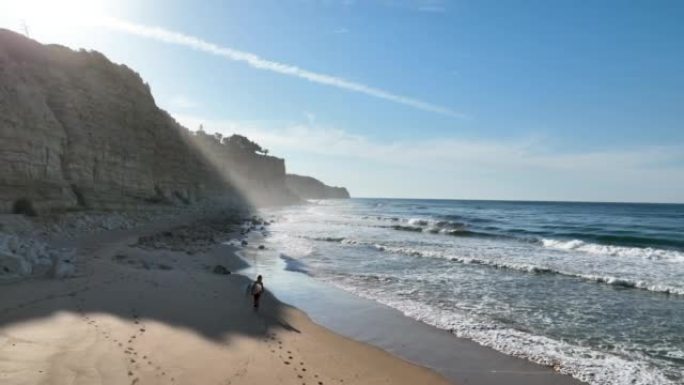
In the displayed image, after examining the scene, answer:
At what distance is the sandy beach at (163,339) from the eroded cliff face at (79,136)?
41.1 feet

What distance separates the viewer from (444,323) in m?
11.8

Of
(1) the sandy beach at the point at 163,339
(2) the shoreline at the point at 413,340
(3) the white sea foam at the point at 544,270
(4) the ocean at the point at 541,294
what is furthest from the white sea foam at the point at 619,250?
(1) the sandy beach at the point at 163,339

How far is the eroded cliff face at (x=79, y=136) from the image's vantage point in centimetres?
2302

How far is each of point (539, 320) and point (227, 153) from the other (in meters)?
90.3

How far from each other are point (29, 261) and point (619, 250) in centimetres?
3096

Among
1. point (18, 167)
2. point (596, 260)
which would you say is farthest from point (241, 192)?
point (596, 260)

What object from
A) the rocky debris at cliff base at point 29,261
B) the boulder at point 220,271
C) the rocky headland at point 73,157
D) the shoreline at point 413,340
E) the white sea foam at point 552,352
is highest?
the rocky headland at point 73,157

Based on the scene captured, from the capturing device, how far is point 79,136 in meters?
29.3

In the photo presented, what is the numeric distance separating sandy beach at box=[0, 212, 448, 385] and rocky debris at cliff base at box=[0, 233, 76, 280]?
0.42 metres

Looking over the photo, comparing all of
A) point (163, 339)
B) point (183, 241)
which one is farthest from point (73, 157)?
point (163, 339)

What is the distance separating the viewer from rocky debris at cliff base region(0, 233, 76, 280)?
40.2ft

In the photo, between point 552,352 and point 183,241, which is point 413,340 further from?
point 183,241

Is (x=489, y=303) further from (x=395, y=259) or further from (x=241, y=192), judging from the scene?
(x=241, y=192)

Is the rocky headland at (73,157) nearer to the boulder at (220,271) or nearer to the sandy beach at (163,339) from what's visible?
the sandy beach at (163,339)
